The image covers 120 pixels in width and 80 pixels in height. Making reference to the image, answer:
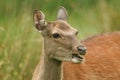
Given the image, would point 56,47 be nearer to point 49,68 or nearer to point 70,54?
point 70,54

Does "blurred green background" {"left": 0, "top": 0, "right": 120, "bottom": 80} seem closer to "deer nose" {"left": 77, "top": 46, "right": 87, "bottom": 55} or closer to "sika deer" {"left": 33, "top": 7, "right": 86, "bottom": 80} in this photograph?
"sika deer" {"left": 33, "top": 7, "right": 86, "bottom": 80}

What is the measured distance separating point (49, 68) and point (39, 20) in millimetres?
662

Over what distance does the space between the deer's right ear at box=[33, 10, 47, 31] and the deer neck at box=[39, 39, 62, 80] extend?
0.22 metres

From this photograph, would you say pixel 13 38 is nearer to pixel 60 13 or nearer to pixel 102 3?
pixel 60 13

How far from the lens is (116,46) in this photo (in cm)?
1184

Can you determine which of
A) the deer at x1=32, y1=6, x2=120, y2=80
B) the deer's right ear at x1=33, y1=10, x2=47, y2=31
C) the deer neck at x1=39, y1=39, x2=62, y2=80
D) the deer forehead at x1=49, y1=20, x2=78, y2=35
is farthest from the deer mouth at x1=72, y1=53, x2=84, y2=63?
the deer's right ear at x1=33, y1=10, x2=47, y2=31

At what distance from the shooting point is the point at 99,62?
11.6 meters

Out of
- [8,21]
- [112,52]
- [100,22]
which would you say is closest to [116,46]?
[112,52]

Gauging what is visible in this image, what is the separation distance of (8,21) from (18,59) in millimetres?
765

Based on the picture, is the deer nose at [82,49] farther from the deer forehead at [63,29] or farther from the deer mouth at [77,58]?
the deer forehead at [63,29]

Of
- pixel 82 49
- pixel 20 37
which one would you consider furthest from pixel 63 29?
pixel 20 37

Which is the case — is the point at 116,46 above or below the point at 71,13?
below

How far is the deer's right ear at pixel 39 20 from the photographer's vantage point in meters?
10.6

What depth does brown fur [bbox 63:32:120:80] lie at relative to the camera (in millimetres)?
11370
